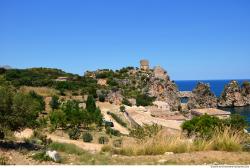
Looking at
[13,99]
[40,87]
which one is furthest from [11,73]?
[13,99]

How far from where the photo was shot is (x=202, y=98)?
367 feet

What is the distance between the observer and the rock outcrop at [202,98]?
4313 inches

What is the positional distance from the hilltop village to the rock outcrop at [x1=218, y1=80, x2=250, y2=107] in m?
22.8

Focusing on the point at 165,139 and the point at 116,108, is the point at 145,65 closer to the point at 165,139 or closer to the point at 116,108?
the point at 116,108

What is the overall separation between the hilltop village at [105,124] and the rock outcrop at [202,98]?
334 cm

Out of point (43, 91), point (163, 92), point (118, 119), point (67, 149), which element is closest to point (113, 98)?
point (43, 91)

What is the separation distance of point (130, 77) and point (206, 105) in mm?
34108

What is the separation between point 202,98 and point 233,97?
62.0 ft

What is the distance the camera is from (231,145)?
9547 millimetres

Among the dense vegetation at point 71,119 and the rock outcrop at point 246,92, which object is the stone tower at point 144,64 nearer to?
the rock outcrop at point 246,92

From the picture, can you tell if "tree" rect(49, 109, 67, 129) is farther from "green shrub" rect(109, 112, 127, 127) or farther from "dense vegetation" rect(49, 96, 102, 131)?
"green shrub" rect(109, 112, 127, 127)

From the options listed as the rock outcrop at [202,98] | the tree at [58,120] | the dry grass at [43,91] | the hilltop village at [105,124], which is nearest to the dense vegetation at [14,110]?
the hilltop village at [105,124]

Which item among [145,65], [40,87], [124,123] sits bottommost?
[124,123]

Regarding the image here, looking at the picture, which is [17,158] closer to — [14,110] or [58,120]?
[14,110]
